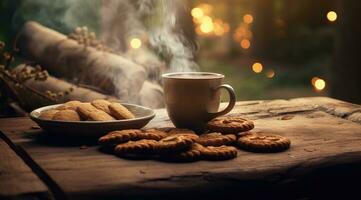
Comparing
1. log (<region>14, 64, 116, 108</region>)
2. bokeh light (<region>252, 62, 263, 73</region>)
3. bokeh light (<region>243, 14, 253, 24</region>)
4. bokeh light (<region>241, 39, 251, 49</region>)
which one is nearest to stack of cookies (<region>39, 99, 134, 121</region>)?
log (<region>14, 64, 116, 108</region>)

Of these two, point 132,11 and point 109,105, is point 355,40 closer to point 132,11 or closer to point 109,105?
point 132,11

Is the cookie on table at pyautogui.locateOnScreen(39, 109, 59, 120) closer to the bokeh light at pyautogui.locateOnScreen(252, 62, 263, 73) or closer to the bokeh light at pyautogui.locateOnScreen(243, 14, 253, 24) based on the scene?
the bokeh light at pyautogui.locateOnScreen(252, 62, 263, 73)

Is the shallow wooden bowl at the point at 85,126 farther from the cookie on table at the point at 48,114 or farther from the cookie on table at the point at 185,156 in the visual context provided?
the cookie on table at the point at 185,156

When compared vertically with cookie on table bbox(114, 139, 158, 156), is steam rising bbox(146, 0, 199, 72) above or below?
above

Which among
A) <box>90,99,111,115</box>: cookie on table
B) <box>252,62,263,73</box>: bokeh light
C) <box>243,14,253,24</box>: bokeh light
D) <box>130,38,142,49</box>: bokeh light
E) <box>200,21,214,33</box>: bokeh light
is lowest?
<box>252,62,263,73</box>: bokeh light

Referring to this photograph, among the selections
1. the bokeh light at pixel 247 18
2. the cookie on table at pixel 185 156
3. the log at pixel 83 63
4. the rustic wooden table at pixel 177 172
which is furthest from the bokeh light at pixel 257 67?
the cookie on table at pixel 185 156

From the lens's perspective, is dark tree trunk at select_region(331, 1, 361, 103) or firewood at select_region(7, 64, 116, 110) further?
dark tree trunk at select_region(331, 1, 361, 103)

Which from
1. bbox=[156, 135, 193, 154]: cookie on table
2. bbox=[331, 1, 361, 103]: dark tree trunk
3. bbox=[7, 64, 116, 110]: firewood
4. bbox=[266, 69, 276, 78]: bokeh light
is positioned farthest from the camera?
bbox=[266, 69, 276, 78]: bokeh light
